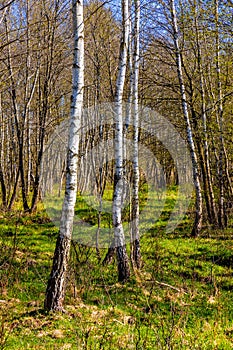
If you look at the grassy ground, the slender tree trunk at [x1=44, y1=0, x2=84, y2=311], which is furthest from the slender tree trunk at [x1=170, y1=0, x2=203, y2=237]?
the slender tree trunk at [x1=44, y1=0, x2=84, y2=311]

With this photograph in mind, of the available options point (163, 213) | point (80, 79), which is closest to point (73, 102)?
point (80, 79)

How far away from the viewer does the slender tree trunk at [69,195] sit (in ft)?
17.5

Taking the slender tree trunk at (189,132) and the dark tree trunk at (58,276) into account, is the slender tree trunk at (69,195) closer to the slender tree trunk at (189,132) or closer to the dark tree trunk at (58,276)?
the dark tree trunk at (58,276)

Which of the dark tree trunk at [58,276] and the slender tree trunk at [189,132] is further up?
the slender tree trunk at [189,132]

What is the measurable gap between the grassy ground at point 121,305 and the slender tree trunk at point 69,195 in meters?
0.23

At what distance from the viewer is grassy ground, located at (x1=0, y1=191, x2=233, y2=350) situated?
4422mm

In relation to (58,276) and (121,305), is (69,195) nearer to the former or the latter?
(58,276)

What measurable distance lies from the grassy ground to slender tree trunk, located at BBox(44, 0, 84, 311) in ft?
0.77

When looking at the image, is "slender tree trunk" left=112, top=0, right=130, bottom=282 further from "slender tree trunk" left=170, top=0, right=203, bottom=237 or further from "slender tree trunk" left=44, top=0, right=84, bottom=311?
"slender tree trunk" left=170, top=0, right=203, bottom=237

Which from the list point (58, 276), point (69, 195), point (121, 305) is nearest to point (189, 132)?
point (121, 305)

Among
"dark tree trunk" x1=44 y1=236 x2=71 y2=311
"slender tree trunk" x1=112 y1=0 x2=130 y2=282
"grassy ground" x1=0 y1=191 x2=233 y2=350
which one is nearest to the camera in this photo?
"grassy ground" x1=0 y1=191 x2=233 y2=350

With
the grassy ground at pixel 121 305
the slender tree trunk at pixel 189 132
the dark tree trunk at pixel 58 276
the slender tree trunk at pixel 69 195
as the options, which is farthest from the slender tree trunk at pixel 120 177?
the slender tree trunk at pixel 189 132

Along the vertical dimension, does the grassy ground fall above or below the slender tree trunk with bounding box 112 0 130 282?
below

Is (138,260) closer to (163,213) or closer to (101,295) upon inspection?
(101,295)
